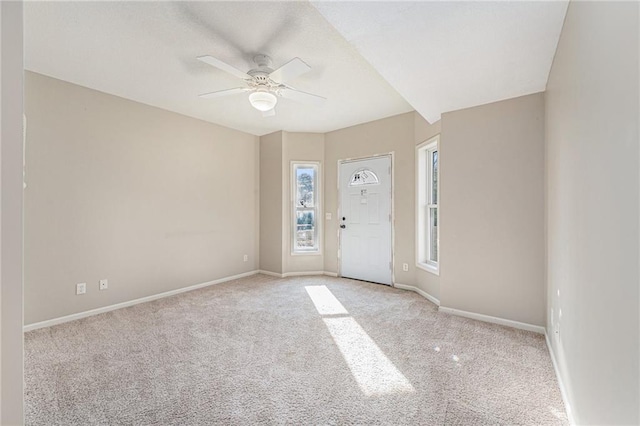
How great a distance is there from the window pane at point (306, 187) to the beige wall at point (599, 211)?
3818 millimetres

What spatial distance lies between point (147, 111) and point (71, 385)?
310 centimetres

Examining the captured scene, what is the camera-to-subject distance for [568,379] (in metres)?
1.76

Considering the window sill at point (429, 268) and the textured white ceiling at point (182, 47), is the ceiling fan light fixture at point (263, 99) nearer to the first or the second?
the textured white ceiling at point (182, 47)

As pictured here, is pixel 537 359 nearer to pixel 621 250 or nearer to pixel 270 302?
pixel 621 250

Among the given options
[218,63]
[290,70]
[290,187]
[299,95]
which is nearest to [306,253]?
[290,187]

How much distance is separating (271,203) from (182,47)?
3.09 meters

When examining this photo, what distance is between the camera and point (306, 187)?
5406 millimetres

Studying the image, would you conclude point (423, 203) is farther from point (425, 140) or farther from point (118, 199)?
point (118, 199)

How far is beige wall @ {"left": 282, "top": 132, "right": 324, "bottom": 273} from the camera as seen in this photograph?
17.1 ft

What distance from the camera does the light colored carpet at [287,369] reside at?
1.74 metres

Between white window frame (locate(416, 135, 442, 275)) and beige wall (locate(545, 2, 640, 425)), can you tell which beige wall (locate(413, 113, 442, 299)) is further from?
beige wall (locate(545, 2, 640, 425))

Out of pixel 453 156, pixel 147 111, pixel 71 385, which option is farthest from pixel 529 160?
pixel 147 111

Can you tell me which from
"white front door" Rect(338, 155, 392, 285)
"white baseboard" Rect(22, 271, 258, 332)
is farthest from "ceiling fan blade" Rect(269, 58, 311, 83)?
"white baseboard" Rect(22, 271, 258, 332)

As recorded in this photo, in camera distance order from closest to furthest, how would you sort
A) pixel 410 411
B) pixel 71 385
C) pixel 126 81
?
1. pixel 410 411
2. pixel 71 385
3. pixel 126 81
